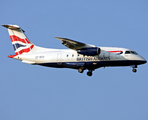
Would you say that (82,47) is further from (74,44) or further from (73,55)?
(73,55)

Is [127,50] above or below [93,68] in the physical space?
above

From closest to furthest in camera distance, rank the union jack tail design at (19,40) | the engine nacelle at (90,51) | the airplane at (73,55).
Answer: the engine nacelle at (90,51)
the airplane at (73,55)
the union jack tail design at (19,40)

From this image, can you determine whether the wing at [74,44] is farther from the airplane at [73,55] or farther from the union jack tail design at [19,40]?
the union jack tail design at [19,40]

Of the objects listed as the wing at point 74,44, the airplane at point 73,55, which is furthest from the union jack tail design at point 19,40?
the wing at point 74,44

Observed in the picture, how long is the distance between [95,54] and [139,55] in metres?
3.84

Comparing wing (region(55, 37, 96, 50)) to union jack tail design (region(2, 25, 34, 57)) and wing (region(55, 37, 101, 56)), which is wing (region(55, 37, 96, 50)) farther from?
union jack tail design (region(2, 25, 34, 57))

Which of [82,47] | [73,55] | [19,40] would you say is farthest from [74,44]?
[19,40]

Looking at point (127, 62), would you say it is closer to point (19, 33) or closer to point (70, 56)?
point (70, 56)

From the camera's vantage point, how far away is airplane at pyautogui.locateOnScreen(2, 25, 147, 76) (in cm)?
2378

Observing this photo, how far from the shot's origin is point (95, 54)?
23734 millimetres

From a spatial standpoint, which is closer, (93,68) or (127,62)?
(127,62)

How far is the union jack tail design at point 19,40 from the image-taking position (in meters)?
26.7

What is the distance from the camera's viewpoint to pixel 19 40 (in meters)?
26.9

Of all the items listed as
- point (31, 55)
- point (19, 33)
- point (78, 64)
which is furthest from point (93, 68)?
point (19, 33)
